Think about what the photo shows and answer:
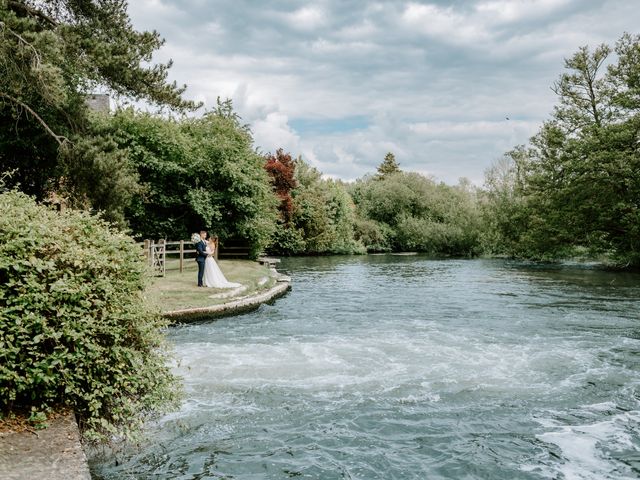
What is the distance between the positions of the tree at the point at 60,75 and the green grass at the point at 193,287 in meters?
4.15

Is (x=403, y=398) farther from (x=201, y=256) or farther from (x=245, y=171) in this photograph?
(x=245, y=171)

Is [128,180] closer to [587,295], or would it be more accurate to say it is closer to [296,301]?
[296,301]

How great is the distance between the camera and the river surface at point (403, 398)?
18.8 ft

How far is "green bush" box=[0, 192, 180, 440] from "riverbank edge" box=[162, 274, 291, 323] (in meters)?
6.75

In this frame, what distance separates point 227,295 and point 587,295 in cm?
1261

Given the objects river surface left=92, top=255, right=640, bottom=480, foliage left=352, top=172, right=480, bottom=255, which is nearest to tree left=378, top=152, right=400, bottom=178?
foliage left=352, top=172, right=480, bottom=255

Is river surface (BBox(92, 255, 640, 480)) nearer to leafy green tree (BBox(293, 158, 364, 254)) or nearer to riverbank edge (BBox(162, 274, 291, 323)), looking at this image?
riverbank edge (BBox(162, 274, 291, 323))

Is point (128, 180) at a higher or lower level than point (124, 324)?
higher

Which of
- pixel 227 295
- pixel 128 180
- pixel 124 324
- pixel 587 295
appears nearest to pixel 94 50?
pixel 128 180

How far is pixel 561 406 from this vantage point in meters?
7.55

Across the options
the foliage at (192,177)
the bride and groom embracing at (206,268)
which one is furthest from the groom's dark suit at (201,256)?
the foliage at (192,177)

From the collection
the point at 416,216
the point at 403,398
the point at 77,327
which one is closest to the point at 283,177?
the point at 416,216

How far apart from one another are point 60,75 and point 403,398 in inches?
508

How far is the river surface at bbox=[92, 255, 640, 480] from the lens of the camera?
574 centimetres
